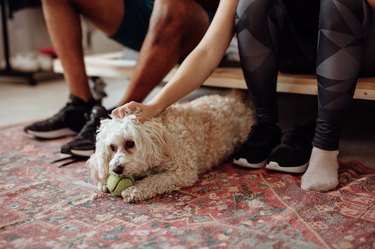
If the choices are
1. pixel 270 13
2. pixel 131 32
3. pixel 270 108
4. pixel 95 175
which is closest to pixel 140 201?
pixel 95 175

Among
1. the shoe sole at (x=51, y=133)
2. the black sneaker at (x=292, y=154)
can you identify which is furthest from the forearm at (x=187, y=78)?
the shoe sole at (x=51, y=133)

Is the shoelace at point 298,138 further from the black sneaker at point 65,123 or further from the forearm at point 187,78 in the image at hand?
the black sneaker at point 65,123

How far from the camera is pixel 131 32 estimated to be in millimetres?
1835

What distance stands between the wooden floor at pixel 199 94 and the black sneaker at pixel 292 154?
0.20 m

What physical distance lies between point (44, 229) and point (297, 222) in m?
0.60

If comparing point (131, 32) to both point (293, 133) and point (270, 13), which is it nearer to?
point (270, 13)

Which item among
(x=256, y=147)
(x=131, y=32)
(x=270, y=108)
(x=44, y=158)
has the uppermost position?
(x=131, y=32)

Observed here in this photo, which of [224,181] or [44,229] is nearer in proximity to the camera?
[44,229]

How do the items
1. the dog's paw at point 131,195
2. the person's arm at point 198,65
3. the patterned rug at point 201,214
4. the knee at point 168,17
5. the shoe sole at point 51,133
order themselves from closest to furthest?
the patterned rug at point 201,214 → the dog's paw at point 131,195 → the person's arm at point 198,65 → the knee at point 168,17 → the shoe sole at point 51,133

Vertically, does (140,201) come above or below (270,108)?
below

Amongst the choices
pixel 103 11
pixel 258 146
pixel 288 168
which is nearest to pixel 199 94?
pixel 103 11

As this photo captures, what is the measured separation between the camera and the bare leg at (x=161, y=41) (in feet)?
4.95

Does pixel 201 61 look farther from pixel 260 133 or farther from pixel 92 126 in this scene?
pixel 92 126

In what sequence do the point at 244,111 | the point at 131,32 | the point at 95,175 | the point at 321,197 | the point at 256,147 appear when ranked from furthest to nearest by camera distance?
the point at 131,32 → the point at 244,111 → the point at 256,147 → the point at 95,175 → the point at 321,197
